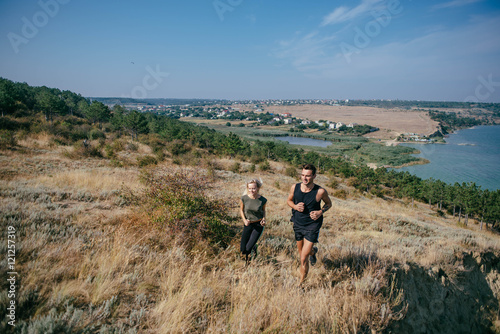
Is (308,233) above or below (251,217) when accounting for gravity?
below

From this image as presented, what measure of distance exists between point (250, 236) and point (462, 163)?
100540 mm

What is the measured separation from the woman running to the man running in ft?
2.01

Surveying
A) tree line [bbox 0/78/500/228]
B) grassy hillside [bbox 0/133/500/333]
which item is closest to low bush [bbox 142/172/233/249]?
grassy hillside [bbox 0/133/500/333]

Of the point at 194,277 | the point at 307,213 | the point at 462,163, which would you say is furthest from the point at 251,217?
the point at 462,163

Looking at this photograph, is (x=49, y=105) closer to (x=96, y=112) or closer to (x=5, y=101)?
(x=96, y=112)

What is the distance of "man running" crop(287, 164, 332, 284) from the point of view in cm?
377

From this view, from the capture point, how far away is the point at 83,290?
2.52 m

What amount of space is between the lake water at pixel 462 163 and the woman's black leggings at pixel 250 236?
236 ft

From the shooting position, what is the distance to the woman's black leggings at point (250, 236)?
414cm

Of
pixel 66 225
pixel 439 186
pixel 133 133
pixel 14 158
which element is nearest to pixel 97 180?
pixel 66 225

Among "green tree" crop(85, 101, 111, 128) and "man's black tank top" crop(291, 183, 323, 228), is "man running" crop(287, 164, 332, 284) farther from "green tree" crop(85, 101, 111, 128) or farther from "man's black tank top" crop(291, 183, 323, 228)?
"green tree" crop(85, 101, 111, 128)

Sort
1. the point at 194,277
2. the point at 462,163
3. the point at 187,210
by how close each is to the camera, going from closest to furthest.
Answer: the point at 194,277 → the point at 187,210 → the point at 462,163

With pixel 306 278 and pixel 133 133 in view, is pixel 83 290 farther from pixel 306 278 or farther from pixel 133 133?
pixel 133 133

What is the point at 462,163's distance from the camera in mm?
74875
